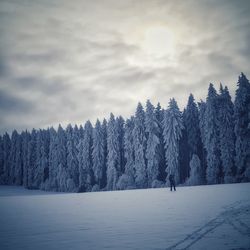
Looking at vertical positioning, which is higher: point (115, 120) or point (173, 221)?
point (115, 120)

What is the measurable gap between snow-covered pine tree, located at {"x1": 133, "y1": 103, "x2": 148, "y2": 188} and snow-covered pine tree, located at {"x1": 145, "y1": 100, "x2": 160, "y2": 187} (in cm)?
131

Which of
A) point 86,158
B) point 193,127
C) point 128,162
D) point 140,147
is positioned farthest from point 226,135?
point 86,158

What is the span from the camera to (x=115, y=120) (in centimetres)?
7706

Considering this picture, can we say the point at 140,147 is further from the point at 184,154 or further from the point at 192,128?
the point at 192,128

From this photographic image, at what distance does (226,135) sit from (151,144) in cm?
1576

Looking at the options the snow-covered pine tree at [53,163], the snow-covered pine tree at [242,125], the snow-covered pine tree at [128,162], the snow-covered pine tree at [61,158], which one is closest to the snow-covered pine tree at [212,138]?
the snow-covered pine tree at [242,125]

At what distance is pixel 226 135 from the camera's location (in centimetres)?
5400

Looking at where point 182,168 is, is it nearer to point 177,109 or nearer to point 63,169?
point 177,109

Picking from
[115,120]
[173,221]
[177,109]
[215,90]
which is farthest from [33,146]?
[173,221]

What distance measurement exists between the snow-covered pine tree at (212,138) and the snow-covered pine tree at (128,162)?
16309 mm

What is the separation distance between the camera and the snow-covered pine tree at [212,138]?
5291 cm

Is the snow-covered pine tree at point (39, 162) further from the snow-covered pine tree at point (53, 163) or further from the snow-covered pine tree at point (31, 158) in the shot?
the snow-covered pine tree at point (53, 163)

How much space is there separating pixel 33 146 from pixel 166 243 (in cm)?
10160

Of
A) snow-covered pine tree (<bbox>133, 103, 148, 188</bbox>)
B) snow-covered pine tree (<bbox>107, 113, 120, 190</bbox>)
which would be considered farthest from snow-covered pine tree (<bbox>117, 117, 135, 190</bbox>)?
snow-covered pine tree (<bbox>107, 113, 120, 190</bbox>)
